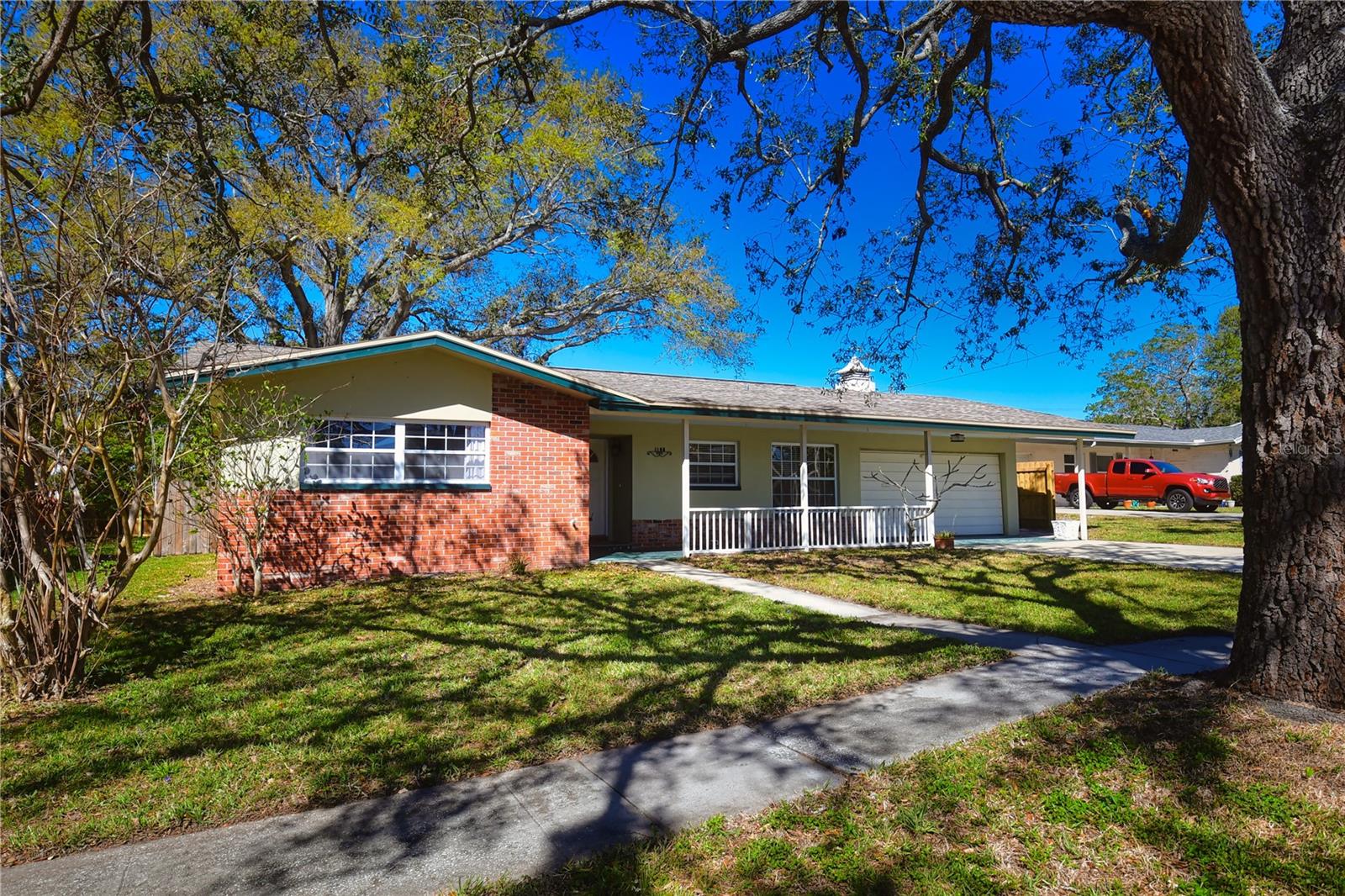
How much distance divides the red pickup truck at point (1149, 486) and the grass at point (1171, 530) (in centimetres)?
296

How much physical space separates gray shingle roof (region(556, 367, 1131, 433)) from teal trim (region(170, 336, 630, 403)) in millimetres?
1762

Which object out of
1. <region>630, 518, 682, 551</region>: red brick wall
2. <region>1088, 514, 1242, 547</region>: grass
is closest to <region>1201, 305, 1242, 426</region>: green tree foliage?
<region>1088, 514, 1242, 547</region>: grass

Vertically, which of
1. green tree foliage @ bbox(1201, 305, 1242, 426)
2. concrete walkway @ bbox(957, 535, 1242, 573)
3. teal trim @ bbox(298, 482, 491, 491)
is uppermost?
green tree foliage @ bbox(1201, 305, 1242, 426)

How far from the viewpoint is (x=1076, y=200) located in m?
8.48

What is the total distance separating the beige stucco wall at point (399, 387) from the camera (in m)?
10.1

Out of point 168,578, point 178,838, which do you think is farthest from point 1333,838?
point 168,578

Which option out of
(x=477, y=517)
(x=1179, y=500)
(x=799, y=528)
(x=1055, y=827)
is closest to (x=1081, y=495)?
(x=799, y=528)

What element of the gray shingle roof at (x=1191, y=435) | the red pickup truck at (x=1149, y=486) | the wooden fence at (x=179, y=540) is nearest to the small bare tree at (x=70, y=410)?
the wooden fence at (x=179, y=540)

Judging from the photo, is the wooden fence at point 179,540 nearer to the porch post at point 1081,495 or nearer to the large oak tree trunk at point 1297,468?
the large oak tree trunk at point 1297,468

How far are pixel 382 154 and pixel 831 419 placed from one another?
9.74m

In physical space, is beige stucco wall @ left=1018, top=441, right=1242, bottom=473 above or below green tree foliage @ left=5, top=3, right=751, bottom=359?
below

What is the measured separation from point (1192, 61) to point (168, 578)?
1365 centimetres

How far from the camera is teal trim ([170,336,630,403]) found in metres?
9.13

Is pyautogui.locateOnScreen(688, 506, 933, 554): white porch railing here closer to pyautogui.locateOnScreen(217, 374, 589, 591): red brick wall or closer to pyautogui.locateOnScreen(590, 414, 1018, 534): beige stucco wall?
pyautogui.locateOnScreen(590, 414, 1018, 534): beige stucco wall
